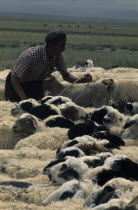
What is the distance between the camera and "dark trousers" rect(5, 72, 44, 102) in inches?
377

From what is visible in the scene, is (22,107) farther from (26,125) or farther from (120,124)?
(120,124)

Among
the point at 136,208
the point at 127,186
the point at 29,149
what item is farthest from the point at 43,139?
the point at 136,208

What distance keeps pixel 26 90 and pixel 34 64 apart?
695mm

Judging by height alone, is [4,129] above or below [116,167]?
below

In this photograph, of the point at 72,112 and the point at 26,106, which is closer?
the point at 72,112

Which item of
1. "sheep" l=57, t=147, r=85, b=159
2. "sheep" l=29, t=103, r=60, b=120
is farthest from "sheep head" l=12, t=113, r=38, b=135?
"sheep" l=57, t=147, r=85, b=159

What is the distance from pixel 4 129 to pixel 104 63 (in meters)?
13.8

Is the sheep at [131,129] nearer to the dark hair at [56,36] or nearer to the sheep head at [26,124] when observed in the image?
the sheep head at [26,124]

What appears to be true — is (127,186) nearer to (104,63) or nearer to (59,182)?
(59,182)

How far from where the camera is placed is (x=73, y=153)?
5500 millimetres

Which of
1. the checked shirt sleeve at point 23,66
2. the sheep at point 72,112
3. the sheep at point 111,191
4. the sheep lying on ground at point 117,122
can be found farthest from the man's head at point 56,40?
the sheep at point 111,191

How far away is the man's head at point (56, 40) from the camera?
351 inches

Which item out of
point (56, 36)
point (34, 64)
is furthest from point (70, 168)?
point (34, 64)

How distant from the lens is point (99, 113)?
7633mm
